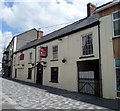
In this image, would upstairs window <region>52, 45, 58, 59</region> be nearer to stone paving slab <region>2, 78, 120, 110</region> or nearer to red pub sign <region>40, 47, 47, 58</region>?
red pub sign <region>40, 47, 47, 58</region>

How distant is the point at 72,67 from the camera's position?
12609 millimetres

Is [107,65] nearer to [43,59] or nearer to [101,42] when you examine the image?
[101,42]

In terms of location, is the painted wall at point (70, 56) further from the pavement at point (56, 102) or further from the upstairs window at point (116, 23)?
the pavement at point (56, 102)

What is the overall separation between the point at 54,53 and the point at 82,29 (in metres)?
5.03

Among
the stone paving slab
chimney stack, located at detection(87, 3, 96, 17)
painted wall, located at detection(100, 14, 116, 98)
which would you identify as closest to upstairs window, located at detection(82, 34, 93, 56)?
painted wall, located at detection(100, 14, 116, 98)

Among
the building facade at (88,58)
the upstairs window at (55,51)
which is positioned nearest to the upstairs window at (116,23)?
the building facade at (88,58)

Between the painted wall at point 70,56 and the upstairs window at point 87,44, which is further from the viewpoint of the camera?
the painted wall at point 70,56

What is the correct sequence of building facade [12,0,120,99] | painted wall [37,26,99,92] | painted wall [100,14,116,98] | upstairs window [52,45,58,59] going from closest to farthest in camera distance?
1. painted wall [100,14,116,98]
2. building facade [12,0,120,99]
3. painted wall [37,26,99,92]
4. upstairs window [52,45,58,59]

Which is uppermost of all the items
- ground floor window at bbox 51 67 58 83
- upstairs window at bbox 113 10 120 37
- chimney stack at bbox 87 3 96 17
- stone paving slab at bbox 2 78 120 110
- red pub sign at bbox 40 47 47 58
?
chimney stack at bbox 87 3 96 17

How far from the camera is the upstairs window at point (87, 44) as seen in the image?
37.1 ft

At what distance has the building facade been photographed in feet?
30.4

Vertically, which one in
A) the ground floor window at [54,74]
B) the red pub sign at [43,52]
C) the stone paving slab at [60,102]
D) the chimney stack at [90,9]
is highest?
the chimney stack at [90,9]

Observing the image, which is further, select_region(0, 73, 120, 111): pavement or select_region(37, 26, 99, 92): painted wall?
select_region(37, 26, 99, 92): painted wall

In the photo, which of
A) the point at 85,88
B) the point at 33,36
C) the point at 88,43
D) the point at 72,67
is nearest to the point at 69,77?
the point at 72,67
